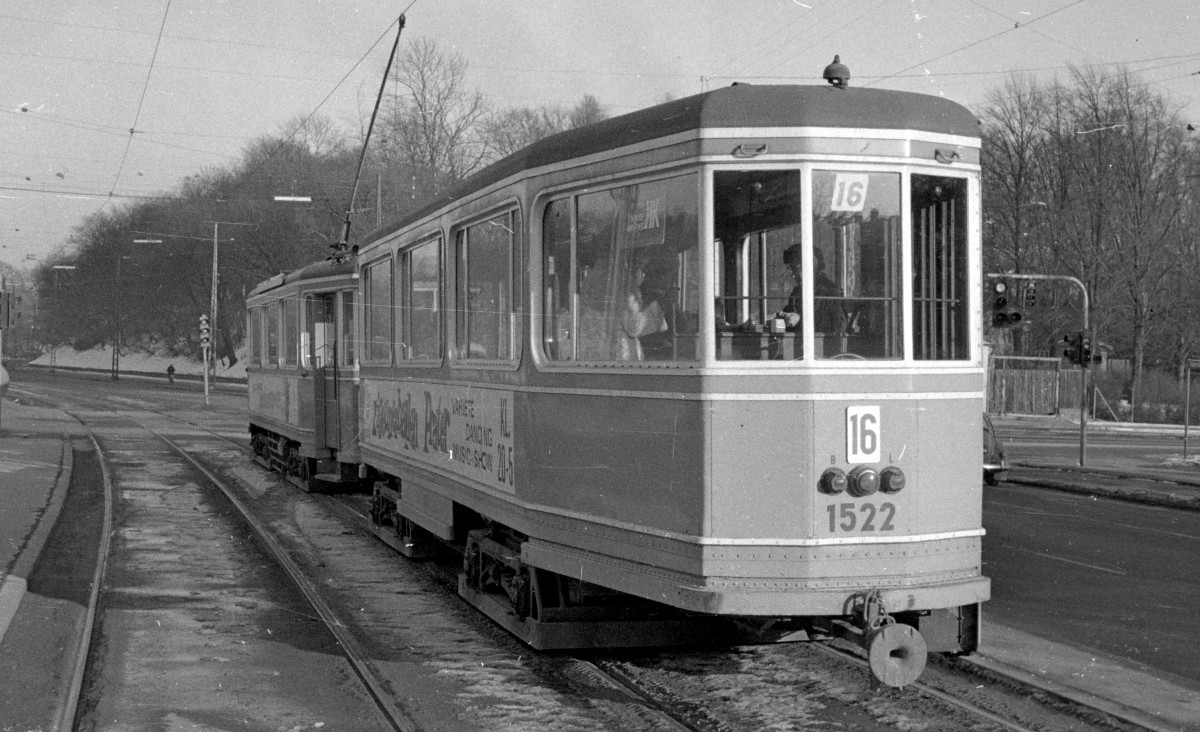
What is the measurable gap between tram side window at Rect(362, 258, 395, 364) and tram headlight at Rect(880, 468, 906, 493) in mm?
5511

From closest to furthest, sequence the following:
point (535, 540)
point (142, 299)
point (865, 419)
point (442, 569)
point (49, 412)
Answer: point (865, 419) < point (535, 540) < point (442, 569) < point (49, 412) < point (142, 299)

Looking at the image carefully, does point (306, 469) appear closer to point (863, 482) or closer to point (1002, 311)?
point (863, 482)

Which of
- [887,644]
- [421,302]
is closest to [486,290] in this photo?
[421,302]

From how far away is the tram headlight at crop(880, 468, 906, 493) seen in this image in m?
5.70

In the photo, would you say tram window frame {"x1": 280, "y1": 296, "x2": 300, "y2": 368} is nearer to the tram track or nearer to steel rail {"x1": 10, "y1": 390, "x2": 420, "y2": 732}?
steel rail {"x1": 10, "y1": 390, "x2": 420, "y2": 732}

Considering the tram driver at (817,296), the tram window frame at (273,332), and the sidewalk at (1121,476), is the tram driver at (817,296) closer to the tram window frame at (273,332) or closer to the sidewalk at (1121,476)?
the tram window frame at (273,332)

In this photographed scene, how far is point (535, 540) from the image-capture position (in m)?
6.73

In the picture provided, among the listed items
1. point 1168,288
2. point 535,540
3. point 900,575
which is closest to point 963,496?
point 900,575

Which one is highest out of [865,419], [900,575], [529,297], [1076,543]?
[529,297]

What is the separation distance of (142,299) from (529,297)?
67.3 m

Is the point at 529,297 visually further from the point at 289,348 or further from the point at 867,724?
the point at 289,348

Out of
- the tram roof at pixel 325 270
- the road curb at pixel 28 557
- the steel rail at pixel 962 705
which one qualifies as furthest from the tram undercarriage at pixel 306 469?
the steel rail at pixel 962 705

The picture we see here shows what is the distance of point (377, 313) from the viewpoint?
431 inches

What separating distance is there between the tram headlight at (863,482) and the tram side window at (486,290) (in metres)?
2.19
